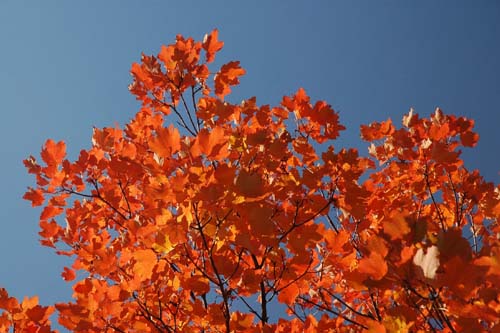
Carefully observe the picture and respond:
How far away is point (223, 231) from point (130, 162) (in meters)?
0.92

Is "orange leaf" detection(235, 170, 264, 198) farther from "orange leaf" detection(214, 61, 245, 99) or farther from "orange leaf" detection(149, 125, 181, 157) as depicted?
"orange leaf" detection(214, 61, 245, 99)

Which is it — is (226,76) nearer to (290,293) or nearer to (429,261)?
(290,293)

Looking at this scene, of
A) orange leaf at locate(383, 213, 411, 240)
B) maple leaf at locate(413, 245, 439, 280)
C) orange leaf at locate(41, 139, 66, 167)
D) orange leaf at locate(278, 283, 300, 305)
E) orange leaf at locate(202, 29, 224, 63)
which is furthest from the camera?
orange leaf at locate(202, 29, 224, 63)

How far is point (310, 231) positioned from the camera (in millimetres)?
2168

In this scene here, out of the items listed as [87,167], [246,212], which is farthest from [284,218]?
[87,167]

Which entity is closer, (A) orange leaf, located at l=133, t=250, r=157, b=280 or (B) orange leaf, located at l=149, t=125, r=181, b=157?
(B) orange leaf, located at l=149, t=125, r=181, b=157

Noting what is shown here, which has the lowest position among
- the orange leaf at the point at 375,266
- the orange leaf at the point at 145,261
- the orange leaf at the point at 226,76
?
the orange leaf at the point at 375,266

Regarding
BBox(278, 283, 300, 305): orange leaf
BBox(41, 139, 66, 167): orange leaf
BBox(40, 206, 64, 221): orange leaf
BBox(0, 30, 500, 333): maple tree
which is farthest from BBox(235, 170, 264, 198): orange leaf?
BBox(40, 206, 64, 221): orange leaf

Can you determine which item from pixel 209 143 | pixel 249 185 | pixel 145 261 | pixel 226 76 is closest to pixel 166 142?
pixel 209 143

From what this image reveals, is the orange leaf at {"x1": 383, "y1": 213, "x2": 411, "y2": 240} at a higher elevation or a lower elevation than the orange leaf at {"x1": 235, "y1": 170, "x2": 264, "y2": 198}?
lower

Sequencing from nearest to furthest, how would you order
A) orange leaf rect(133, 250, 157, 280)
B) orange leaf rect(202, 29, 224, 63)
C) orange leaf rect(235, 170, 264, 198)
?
orange leaf rect(235, 170, 264, 198) → orange leaf rect(133, 250, 157, 280) → orange leaf rect(202, 29, 224, 63)

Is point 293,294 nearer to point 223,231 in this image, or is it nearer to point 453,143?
point 223,231

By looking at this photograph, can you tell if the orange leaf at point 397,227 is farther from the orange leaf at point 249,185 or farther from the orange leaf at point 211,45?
the orange leaf at point 211,45

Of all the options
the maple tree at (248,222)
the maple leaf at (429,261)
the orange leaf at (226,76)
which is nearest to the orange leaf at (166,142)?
the maple tree at (248,222)
